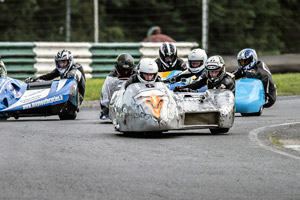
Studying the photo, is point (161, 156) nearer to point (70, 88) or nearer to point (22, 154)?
point (22, 154)

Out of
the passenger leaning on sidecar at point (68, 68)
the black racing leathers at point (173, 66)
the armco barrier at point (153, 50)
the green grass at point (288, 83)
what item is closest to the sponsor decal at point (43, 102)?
the passenger leaning on sidecar at point (68, 68)

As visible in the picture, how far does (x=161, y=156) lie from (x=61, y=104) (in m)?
5.61

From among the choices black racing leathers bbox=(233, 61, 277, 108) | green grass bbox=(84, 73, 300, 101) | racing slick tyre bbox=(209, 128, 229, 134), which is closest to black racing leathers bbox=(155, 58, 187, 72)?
black racing leathers bbox=(233, 61, 277, 108)

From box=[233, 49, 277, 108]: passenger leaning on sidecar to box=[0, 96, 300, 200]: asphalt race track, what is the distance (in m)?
3.23

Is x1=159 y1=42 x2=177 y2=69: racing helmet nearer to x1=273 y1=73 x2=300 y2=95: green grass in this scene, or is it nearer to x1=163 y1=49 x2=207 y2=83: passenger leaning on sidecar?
x1=163 y1=49 x2=207 y2=83: passenger leaning on sidecar

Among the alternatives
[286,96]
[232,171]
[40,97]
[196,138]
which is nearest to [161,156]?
[232,171]

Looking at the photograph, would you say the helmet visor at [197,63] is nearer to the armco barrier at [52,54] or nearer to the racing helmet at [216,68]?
the racing helmet at [216,68]

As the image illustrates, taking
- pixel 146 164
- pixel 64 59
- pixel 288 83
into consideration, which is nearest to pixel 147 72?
pixel 146 164

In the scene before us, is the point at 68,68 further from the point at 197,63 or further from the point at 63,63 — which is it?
the point at 197,63

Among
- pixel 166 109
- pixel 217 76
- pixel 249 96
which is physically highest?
pixel 217 76

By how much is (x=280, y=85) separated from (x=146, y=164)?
11.9 m

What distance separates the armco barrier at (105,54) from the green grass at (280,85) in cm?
43

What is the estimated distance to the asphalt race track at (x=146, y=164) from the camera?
662cm

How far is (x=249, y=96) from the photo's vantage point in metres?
14.6
